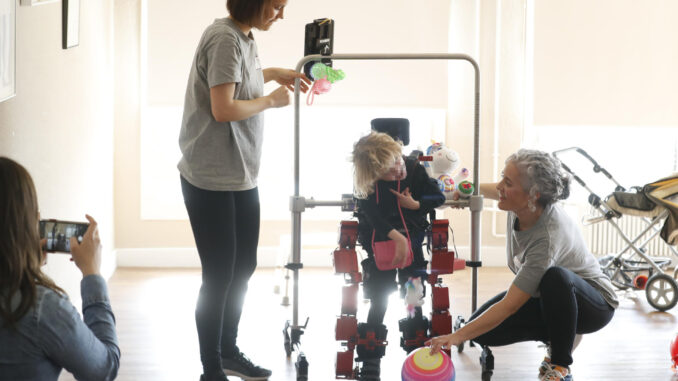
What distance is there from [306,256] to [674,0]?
313 cm

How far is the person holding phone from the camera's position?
1.34 meters

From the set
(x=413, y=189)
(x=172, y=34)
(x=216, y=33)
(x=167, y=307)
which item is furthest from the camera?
(x=172, y=34)

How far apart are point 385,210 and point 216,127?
668mm

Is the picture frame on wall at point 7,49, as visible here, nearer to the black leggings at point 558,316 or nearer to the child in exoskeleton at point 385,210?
the child in exoskeleton at point 385,210

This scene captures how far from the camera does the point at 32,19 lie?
287cm

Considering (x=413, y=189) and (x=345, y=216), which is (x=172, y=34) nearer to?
(x=345, y=216)

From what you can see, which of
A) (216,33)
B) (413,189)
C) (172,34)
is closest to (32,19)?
(216,33)

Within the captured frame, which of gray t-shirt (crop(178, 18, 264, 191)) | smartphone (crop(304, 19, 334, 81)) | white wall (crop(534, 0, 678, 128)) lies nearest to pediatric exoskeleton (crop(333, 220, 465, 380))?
gray t-shirt (crop(178, 18, 264, 191))

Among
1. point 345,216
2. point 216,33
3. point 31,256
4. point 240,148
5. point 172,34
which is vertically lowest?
point 345,216

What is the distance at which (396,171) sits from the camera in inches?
106

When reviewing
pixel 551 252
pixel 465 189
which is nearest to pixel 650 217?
pixel 465 189

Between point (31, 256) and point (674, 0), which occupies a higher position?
point (674, 0)

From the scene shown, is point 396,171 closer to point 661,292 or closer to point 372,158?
point 372,158

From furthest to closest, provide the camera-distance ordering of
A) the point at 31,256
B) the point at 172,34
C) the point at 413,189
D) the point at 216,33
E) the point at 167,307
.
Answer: the point at 172,34 → the point at 167,307 → the point at 413,189 → the point at 216,33 → the point at 31,256
